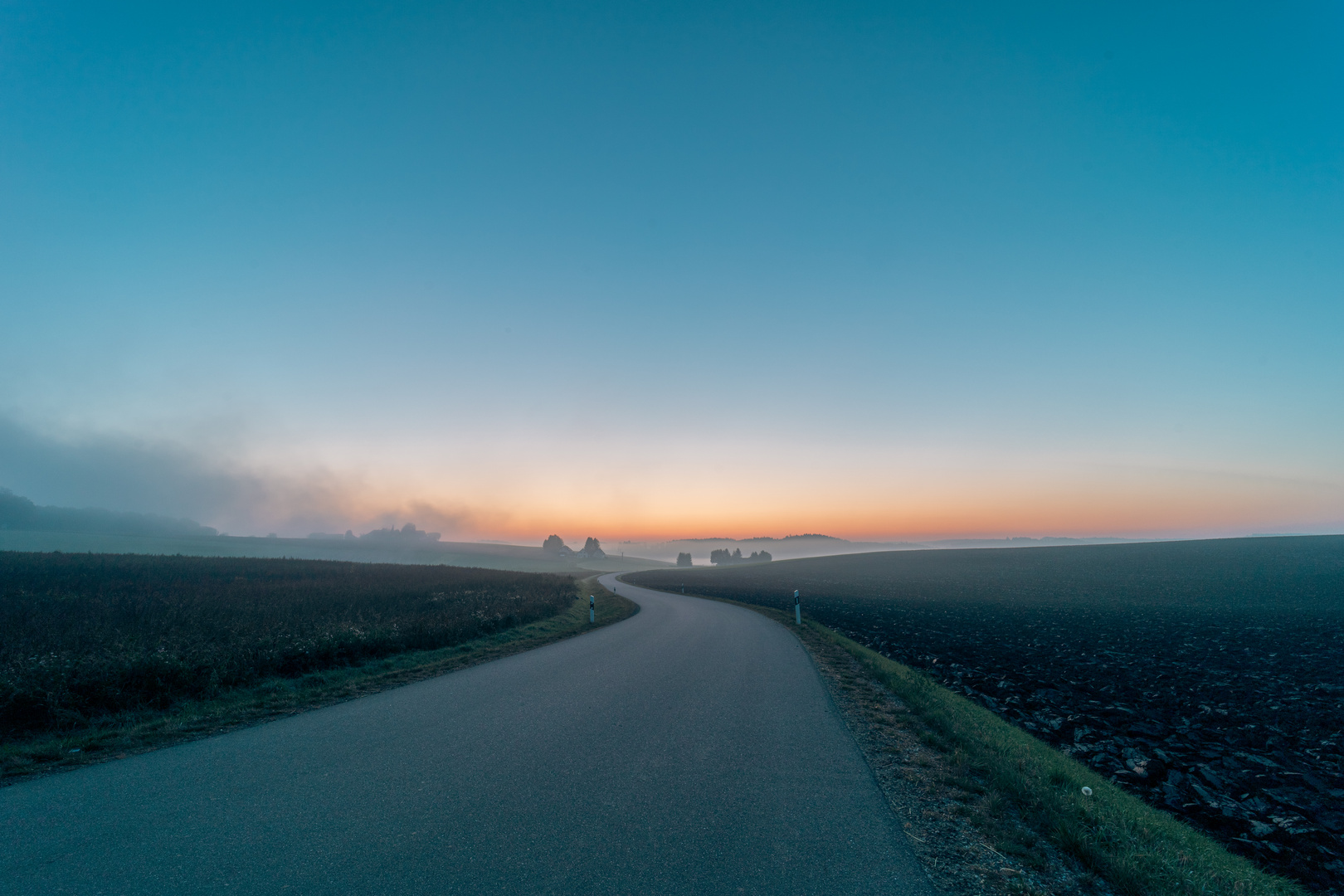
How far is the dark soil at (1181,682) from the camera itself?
682 cm

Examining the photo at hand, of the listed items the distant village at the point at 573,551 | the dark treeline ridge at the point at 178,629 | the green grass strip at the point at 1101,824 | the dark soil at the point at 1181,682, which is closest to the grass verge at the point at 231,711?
the dark treeline ridge at the point at 178,629

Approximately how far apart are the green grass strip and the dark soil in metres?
0.81

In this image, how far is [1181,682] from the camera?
12.8 m

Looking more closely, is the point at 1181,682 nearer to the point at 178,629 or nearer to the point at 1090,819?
the point at 1090,819

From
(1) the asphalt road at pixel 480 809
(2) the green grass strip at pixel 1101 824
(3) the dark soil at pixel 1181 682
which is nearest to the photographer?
(1) the asphalt road at pixel 480 809

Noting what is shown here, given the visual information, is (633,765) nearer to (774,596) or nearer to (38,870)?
(38,870)

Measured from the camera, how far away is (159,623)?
1257cm

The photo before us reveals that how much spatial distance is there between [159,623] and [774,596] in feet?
111

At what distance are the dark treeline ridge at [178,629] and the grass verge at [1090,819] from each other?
12445 millimetres

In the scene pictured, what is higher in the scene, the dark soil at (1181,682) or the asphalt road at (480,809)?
the asphalt road at (480,809)

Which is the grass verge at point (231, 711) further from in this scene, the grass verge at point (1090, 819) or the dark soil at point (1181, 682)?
the dark soil at point (1181, 682)

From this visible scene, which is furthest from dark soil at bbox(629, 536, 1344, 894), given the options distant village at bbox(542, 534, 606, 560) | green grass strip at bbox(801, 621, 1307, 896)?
distant village at bbox(542, 534, 606, 560)

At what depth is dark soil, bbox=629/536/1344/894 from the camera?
6.82 m

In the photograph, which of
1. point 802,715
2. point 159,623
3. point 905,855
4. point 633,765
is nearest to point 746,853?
point 905,855
